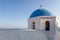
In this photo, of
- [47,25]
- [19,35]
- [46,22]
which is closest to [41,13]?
[46,22]

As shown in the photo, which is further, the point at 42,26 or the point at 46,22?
the point at 46,22

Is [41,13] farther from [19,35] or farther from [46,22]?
[19,35]

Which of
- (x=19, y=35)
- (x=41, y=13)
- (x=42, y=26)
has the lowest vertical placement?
(x=19, y=35)

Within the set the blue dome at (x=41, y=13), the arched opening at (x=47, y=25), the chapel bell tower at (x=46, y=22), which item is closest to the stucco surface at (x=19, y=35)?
the chapel bell tower at (x=46, y=22)

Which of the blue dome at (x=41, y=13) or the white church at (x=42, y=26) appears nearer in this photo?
the white church at (x=42, y=26)

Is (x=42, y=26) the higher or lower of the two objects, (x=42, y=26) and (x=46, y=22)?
the lower

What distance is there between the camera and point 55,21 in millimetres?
9656

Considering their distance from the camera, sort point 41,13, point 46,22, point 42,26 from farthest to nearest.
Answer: point 41,13 → point 46,22 → point 42,26

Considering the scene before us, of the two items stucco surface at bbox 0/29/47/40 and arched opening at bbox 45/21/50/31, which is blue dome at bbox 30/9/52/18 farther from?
stucco surface at bbox 0/29/47/40

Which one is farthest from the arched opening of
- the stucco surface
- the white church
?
the stucco surface

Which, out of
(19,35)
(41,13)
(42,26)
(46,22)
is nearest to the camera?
(19,35)

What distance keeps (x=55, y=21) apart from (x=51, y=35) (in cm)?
118

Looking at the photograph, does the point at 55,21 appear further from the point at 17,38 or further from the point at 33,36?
the point at 17,38

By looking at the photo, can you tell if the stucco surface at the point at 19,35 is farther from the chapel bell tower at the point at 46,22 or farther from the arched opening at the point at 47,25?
the arched opening at the point at 47,25
